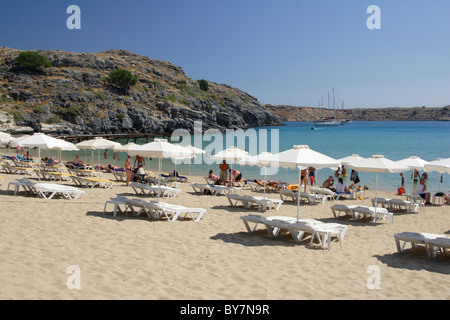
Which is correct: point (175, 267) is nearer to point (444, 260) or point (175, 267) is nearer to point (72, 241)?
point (72, 241)

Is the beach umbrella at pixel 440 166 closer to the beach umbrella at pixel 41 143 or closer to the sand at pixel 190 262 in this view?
the sand at pixel 190 262

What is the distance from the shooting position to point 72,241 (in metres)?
6.86

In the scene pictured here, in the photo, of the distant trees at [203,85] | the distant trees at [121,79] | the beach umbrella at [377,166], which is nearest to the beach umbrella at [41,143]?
the beach umbrella at [377,166]

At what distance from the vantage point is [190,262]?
604 centimetres

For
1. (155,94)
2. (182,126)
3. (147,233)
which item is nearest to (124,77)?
(155,94)

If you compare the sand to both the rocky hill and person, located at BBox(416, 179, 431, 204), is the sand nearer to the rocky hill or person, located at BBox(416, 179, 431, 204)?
person, located at BBox(416, 179, 431, 204)

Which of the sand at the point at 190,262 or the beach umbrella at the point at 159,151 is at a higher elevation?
the beach umbrella at the point at 159,151

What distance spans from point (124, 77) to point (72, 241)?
77517mm

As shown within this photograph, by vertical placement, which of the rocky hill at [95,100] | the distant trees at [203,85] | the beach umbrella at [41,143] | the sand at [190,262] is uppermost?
the distant trees at [203,85]

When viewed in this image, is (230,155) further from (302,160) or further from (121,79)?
(121,79)

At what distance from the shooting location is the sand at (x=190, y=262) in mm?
4844

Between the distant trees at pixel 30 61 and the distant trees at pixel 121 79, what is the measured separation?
14.0 metres

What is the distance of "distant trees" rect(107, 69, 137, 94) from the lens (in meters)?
79.0

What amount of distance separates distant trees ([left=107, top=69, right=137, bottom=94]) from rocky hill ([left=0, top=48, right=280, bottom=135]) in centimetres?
148
